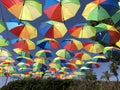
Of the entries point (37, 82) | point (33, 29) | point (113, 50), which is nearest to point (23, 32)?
point (33, 29)

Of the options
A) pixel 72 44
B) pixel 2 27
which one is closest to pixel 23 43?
pixel 72 44

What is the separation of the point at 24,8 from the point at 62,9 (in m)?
1.33

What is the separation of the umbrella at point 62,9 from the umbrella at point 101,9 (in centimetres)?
71

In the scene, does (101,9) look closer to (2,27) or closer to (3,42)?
(2,27)

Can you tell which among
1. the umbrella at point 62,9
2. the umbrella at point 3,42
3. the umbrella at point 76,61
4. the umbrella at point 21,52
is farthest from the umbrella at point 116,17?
the umbrella at point 76,61

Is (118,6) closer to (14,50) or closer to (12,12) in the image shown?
(12,12)

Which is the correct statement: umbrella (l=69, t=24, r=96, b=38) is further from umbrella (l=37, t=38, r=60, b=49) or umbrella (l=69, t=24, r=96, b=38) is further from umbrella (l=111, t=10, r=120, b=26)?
umbrella (l=37, t=38, r=60, b=49)

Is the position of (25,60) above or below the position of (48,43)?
below

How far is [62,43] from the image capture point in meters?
15.9

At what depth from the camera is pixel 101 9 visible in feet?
38.1

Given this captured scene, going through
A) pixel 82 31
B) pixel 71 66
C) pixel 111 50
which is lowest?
pixel 71 66

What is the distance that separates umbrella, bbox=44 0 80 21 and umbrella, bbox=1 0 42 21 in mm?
440

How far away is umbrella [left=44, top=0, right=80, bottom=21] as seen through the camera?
11.2m

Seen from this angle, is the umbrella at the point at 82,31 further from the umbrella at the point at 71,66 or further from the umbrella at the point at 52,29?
the umbrella at the point at 71,66
